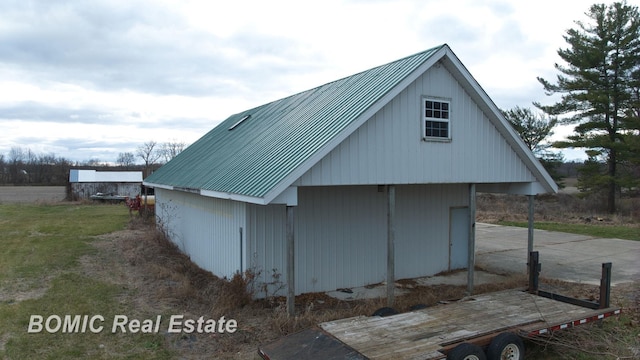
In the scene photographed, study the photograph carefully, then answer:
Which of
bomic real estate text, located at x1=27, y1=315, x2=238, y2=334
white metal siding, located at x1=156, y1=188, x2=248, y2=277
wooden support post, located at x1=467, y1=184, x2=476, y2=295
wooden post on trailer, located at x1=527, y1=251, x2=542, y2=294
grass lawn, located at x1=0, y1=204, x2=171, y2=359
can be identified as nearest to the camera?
grass lawn, located at x1=0, y1=204, x2=171, y2=359

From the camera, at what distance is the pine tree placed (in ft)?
98.8

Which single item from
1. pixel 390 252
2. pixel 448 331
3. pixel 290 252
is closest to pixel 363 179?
pixel 390 252

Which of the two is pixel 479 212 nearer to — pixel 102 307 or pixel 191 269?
pixel 191 269

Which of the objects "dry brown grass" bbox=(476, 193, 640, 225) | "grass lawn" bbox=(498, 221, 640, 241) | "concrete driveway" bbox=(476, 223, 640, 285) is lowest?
"concrete driveway" bbox=(476, 223, 640, 285)

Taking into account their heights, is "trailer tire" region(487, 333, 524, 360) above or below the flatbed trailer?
below

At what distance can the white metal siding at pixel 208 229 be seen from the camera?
11.0 meters

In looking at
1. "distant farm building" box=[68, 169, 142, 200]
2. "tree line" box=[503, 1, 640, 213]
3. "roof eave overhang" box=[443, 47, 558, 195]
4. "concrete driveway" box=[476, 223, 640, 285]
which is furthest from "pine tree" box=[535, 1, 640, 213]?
"distant farm building" box=[68, 169, 142, 200]

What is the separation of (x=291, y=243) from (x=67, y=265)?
9226 mm

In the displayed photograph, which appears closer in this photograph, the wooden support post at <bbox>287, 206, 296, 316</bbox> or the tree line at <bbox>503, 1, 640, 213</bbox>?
the wooden support post at <bbox>287, 206, 296, 316</bbox>

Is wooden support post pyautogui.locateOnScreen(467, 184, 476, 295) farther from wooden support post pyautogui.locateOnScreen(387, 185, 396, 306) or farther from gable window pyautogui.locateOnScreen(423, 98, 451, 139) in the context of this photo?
wooden support post pyautogui.locateOnScreen(387, 185, 396, 306)

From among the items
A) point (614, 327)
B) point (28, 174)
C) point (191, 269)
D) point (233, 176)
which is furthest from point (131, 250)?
point (28, 174)

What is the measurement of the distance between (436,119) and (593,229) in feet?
58.4

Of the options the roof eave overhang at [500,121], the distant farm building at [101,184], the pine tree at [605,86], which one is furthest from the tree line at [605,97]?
the distant farm building at [101,184]

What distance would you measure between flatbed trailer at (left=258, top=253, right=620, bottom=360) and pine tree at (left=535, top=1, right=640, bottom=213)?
25591mm
